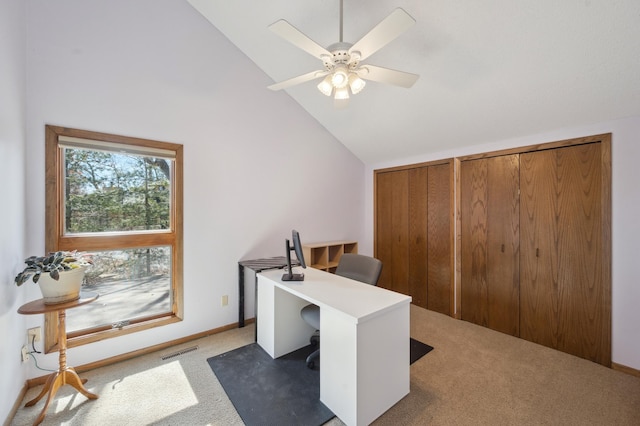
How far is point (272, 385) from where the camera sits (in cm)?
190

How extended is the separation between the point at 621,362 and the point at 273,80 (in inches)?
166

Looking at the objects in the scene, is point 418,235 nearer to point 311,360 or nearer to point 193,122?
point 311,360

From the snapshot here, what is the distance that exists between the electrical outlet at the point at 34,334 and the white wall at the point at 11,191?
58mm

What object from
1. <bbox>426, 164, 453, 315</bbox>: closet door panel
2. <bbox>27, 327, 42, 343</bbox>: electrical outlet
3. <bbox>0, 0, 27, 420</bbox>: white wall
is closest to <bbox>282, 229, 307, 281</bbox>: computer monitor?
<bbox>0, 0, 27, 420</bbox>: white wall

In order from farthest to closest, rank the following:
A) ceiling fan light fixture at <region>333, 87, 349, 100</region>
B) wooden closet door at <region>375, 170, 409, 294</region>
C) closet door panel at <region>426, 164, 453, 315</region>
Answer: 1. wooden closet door at <region>375, 170, 409, 294</region>
2. closet door panel at <region>426, 164, 453, 315</region>
3. ceiling fan light fixture at <region>333, 87, 349, 100</region>

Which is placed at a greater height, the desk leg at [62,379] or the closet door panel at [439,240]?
the closet door panel at [439,240]

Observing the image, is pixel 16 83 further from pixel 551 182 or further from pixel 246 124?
pixel 551 182

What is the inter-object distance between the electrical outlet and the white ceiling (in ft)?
10.1

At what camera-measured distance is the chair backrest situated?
227 centimetres

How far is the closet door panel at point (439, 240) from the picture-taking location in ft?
10.5

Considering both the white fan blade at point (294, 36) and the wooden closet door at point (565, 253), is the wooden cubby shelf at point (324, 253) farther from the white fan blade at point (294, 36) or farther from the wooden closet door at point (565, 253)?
the white fan blade at point (294, 36)

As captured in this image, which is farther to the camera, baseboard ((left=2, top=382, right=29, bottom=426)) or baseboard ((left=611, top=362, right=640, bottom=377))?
baseboard ((left=611, top=362, right=640, bottom=377))

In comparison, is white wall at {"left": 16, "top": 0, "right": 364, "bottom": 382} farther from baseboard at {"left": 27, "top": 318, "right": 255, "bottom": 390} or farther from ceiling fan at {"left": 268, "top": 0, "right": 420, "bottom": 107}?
ceiling fan at {"left": 268, "top": 0, "right": 420, "bottom": 107}

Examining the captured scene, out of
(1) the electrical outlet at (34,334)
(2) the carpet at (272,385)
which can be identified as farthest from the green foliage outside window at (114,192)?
(2) the carpet at (272,385)
